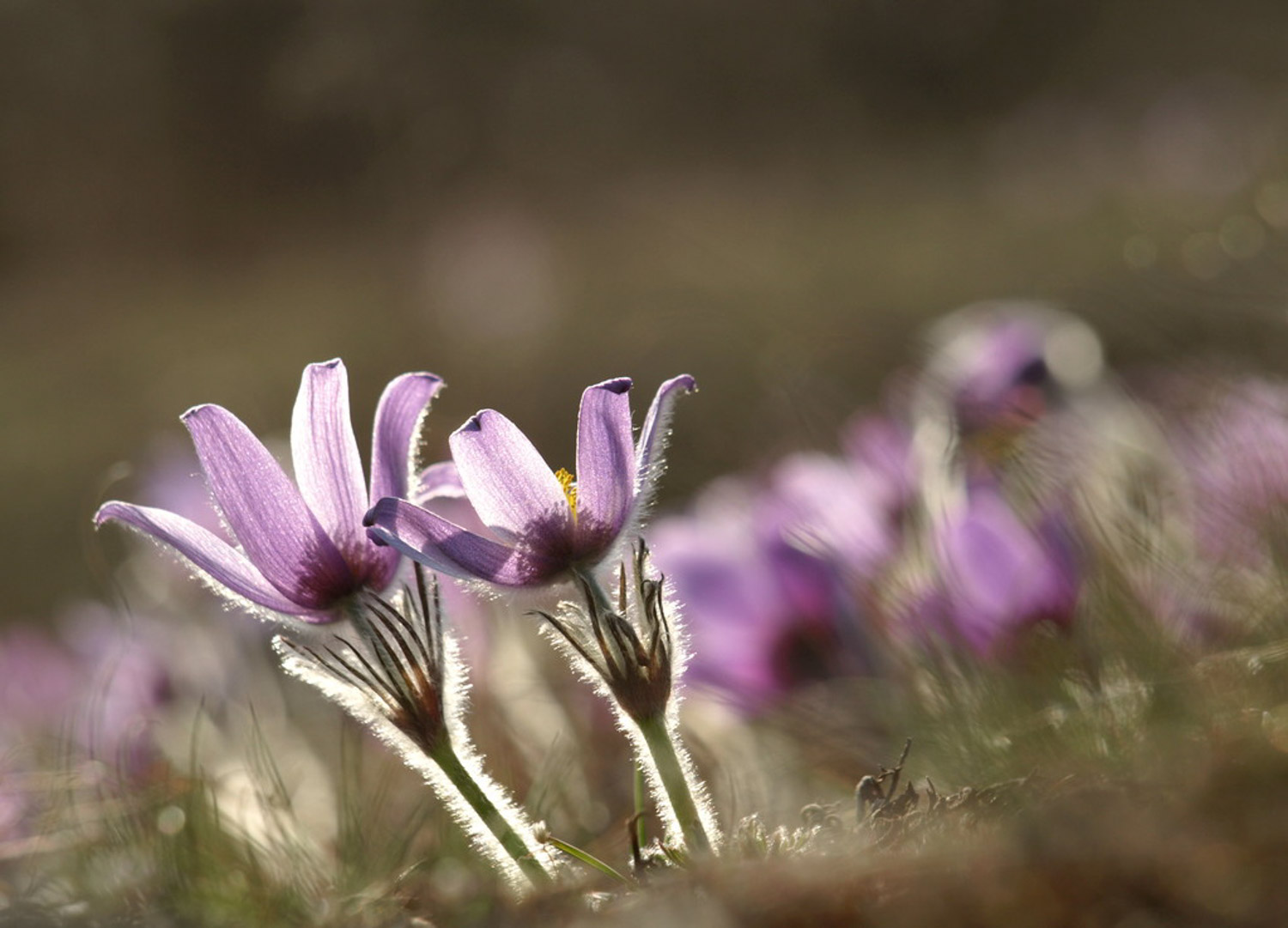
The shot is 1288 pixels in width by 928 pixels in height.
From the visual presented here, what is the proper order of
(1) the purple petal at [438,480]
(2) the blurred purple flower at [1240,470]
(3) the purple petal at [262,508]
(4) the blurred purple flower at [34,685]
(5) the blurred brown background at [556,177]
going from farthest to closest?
(5) the blurred brown background at [556,177], (4) the blurred purple flower at [34,685], (2) the blurred purple flower at [1240,470], (1) the purple petal at [438,480], (3) the purple petal at [262,508]

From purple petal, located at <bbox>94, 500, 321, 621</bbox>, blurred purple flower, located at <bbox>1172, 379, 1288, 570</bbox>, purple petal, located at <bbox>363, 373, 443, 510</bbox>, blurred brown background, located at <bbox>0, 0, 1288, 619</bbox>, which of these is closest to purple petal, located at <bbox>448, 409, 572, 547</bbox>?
purple petal, located at <bbox>363, 373, 443, 510</bbox>

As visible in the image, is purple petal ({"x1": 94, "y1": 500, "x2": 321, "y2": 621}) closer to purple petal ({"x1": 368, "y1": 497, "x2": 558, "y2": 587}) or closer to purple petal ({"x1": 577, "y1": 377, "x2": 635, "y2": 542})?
purple petal ({"x1": 368, "y1": 497, "x2": 558, "y2": 587})

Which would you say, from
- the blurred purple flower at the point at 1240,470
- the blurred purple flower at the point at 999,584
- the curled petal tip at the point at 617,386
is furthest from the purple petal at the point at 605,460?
the blurred purple flower at the point at 1240,470

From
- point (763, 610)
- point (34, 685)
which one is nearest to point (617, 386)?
point (763, 610)

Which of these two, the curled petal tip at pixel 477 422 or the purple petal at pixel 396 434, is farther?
the purple petal at pixel 396 434

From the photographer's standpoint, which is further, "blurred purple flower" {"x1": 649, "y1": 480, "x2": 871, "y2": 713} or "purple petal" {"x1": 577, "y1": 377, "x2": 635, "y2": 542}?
"blurred purple flower" {"x1": 649, "y1": 480, "x2": 871, "y2": 713}

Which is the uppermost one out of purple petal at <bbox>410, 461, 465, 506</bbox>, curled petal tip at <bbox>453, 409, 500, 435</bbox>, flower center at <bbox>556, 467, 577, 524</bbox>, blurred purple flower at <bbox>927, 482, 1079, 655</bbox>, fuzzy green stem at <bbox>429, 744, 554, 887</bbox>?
curled petal tip at <bbox>453, 409, 500, 435</bbox>

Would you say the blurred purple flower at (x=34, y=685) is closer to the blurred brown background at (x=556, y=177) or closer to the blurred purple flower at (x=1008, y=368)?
the blurred purple flower at (x=1008, y=368)
